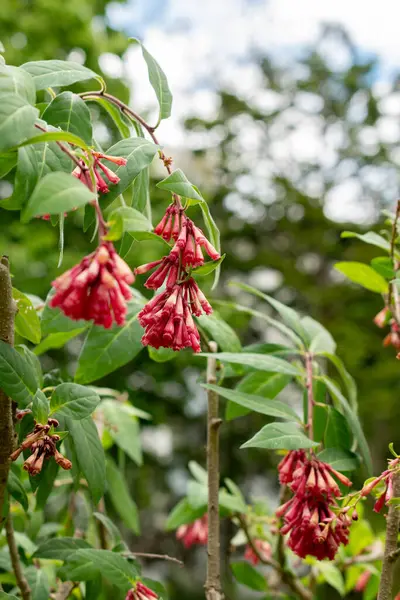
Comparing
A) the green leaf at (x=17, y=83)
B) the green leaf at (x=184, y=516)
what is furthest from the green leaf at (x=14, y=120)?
the green leaf at (x=184, y=516)

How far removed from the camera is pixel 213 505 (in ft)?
3.12

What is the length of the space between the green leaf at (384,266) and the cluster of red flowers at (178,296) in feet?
1.40

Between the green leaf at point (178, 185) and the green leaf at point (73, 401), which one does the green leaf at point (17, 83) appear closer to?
the green leaf at point (178, 185)

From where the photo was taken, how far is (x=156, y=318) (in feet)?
2.31

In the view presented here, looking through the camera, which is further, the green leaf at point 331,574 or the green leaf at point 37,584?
the green leaf at point 331,574

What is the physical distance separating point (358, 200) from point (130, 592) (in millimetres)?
9100

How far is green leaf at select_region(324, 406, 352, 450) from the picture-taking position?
0.98 metres

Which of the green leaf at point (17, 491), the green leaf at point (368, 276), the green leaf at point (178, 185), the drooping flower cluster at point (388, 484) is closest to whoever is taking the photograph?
the green leaf at point (178, 185)

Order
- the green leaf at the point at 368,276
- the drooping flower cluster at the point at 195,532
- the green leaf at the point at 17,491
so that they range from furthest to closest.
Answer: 1. the drooping flower cluster at the point at 195,532
2. the green leaf at the point at 368,276
3. the green leaf at the point at 17,491

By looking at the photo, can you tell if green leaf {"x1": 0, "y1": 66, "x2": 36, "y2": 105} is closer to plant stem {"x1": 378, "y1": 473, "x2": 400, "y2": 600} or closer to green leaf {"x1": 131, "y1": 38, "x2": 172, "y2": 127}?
green leaf {"x1": 131, "y1": 38, "x2": 172, "y2": 127}

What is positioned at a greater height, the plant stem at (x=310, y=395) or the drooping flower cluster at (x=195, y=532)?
the plant stem at (x=310, y=395)

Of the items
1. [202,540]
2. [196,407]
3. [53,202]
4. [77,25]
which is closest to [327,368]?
[196,407]

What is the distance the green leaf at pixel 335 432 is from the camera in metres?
0.98

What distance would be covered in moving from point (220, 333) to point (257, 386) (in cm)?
11
